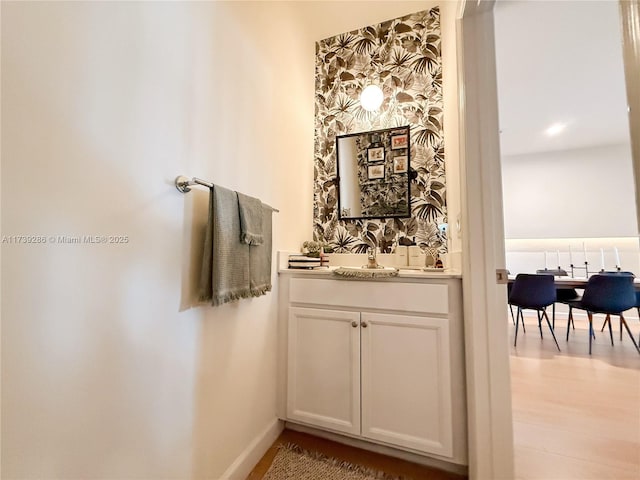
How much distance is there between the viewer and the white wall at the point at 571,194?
4434 millimetres

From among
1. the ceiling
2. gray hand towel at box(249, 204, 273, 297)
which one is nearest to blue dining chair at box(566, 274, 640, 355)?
the ceiling

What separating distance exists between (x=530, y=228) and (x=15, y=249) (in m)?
6.10

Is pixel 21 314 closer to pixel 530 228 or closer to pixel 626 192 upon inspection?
pixel 530 228

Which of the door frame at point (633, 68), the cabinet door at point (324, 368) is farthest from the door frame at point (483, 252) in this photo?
the door frame at point (633, 68)

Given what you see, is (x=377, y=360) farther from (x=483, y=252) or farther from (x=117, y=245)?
(x=117, y=245)

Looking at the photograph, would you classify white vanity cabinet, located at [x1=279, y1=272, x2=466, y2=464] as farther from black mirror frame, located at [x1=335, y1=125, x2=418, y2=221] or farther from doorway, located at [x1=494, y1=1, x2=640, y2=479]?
black mirror frame, located at [x1=335, y1=125, x2=418, y2=221]

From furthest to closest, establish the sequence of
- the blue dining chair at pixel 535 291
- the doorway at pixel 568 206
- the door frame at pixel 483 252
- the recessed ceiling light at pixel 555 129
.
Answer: the recessed ceiling light at pixel 555 129
the blue dining chair at pixel 535 291
the doorway at pixel 568 206
the door frame at pixel 483 252

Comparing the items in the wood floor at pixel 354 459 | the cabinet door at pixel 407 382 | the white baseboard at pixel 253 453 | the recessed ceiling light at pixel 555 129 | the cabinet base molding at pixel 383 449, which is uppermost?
the recessed ceiling light at pixel 555 129

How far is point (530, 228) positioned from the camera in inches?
191

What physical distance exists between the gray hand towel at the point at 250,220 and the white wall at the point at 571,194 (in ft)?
17.1

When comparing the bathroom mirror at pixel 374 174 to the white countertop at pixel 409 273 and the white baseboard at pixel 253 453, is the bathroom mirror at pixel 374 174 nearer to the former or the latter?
the white countertop at pixel 409 273

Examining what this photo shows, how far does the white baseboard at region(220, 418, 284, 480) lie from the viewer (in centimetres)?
120

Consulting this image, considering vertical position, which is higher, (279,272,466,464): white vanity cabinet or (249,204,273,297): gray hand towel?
(249,204,273,297): gray hand towel

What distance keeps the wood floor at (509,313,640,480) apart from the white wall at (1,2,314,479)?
1550 millimetres
